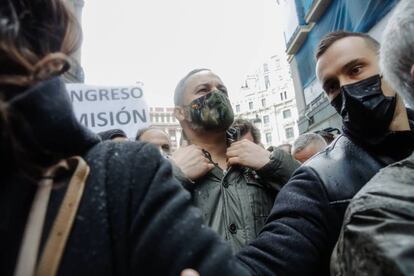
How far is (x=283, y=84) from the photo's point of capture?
58312mm

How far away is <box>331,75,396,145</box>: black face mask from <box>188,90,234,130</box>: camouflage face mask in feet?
2.26

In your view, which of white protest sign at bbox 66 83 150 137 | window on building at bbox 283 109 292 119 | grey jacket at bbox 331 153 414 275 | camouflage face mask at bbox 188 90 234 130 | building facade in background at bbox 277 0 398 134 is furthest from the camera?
window on building at bbox 283 109 292 119

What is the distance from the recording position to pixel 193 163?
2.03 metres

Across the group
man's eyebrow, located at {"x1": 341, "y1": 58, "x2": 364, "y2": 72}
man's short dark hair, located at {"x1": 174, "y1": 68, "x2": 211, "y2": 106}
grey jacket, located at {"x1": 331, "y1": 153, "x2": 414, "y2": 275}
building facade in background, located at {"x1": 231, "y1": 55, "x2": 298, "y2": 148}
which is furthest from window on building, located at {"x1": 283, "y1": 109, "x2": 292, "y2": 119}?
grey jacket, located at {"x1": 331, "y1": 153, "x2": 414, "y2": 275}

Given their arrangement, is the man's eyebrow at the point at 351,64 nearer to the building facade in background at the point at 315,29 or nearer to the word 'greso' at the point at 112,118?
the word 'greso' at the point at 112,118

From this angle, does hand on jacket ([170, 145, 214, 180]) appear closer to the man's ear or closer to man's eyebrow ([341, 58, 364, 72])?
the man's ear

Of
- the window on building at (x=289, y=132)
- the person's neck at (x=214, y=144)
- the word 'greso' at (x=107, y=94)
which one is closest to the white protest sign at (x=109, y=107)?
the word 'greso' at (x=107, y=94)

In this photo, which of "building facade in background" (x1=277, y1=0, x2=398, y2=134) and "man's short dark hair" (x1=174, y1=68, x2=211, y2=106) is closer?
"man's short dark hair" (x1=174, y1=68, x2=211, y2=106)

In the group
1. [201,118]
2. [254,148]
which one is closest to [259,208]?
[254,148]

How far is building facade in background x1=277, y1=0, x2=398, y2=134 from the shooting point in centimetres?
643

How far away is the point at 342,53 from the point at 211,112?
0.83 meters

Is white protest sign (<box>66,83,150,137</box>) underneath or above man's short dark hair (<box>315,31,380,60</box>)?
above

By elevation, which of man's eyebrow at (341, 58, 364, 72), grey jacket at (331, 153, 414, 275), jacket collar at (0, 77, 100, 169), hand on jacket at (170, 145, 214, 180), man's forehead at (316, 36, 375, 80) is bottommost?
grey jacket at (331, 153, 414, 275)

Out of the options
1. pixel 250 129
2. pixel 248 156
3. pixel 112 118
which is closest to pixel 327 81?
pixel 248 156
